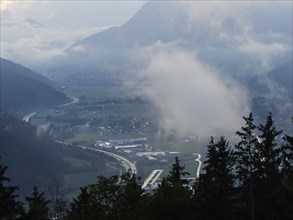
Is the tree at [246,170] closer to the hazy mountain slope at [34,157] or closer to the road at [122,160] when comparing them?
the hazy mountain slope at [34,157]

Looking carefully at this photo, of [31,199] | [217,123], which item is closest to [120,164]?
[217,123]

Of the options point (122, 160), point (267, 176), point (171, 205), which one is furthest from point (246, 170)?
point (122, 160)

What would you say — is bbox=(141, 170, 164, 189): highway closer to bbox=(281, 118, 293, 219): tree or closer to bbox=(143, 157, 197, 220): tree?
bbox=(143, 157, 197, 220): tree

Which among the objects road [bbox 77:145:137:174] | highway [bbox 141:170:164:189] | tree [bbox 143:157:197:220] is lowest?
tree [bbox 143:157:197:220]

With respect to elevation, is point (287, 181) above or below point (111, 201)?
above

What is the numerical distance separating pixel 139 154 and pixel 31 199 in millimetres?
104888

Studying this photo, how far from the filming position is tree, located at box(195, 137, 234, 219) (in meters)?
35.3

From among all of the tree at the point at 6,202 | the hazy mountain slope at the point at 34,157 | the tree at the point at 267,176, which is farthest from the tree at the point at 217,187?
the hazy mountain slope at the point at 34,157

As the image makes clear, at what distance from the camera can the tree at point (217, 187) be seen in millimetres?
35281

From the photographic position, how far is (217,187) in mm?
35656

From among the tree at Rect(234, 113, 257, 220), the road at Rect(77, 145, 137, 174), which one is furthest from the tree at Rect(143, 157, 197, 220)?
the road at Rect(77, 145, 137, 174)

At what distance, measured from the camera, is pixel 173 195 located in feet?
117

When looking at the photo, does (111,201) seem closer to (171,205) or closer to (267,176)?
(171,205)

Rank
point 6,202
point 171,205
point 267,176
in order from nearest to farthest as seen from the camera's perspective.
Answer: point 6,202
point 171,205
point 267,176
